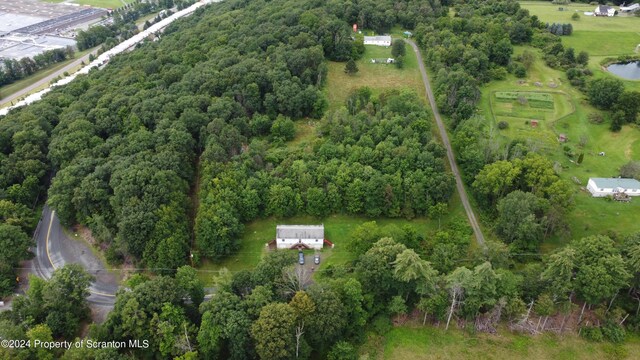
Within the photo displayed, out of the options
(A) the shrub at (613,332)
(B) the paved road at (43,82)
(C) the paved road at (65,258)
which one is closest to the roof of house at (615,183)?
(A) the shrub at (613,332)

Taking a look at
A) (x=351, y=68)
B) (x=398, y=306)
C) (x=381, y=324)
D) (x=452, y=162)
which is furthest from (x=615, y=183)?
(x=351, y=68)

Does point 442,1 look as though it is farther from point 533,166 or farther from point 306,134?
point 533,166

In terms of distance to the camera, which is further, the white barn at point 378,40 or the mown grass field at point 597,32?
the mown grass field at point 597,32

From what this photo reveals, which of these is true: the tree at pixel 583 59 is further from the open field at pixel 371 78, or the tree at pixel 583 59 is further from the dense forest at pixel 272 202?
the open field at pixel 371 78

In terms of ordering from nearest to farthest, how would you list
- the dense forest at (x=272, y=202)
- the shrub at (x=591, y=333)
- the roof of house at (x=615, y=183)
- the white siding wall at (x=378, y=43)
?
the dense forest at (x=272, y=202) → the shrub at (x=591, y=333) → the roof of house at (x=615, y=183) → the white siding wall at (x=378, y=43)

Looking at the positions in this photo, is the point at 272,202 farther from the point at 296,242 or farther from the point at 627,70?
the point at 627,70

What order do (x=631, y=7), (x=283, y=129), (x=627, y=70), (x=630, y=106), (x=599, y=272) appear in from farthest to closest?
(x=631, y=7) < (x=627, y=70) < (x=630, y=106) < (x=283, y=129) < (x=599, y=272)

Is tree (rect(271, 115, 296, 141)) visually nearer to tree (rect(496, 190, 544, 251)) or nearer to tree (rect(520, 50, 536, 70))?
tree (rect(496, 190, 544, 251))
